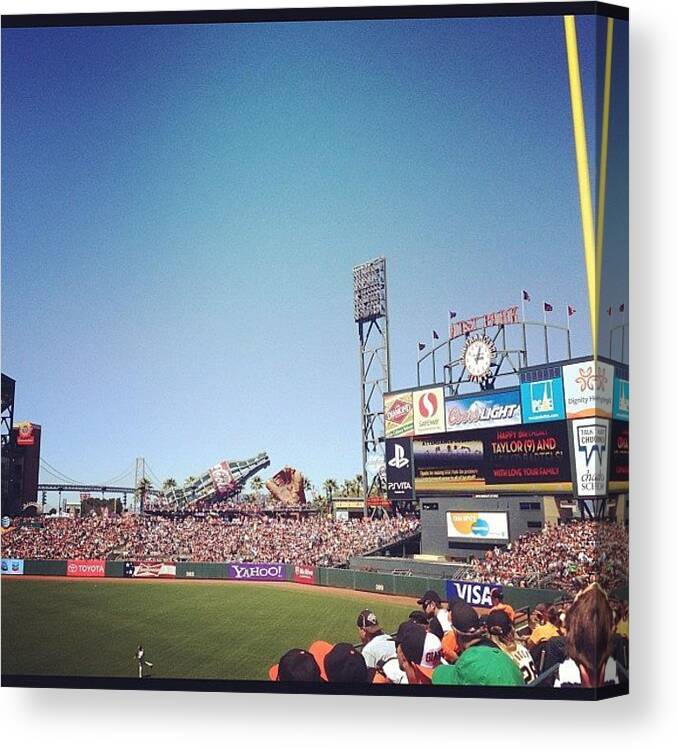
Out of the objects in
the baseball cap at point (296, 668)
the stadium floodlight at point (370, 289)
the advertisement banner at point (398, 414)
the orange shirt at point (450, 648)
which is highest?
the stadium floodlight at point (370, 289)

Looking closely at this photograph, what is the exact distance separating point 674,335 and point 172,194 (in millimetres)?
5875

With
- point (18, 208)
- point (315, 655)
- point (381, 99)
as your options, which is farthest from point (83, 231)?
point (315, 655)

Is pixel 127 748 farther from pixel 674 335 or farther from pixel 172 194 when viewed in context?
pixel 674 335

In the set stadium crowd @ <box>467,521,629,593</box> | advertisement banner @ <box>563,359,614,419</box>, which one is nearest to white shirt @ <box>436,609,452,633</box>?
stadium crowd @ <box>467,521,629,593</box>

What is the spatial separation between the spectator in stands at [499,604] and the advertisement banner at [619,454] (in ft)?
5.51

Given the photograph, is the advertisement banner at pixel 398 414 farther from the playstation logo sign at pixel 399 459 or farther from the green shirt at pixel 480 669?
the green shirt at pixel 480 669

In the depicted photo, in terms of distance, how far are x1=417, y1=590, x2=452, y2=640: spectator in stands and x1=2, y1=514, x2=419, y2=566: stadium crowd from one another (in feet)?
3.91

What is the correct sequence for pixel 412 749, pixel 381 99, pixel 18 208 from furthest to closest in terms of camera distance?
pixel 18 208 < pixel 381 99 < pixel 412 749

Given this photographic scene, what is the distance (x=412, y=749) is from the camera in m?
13.5

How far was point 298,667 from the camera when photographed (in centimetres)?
1429

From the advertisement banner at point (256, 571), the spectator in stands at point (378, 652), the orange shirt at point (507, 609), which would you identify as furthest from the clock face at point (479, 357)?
the advertisement banner at point (256, 571)

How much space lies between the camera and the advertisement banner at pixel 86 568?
15266mm

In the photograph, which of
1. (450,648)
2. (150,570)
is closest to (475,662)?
(450,648)

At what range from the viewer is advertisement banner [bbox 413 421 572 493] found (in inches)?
546
